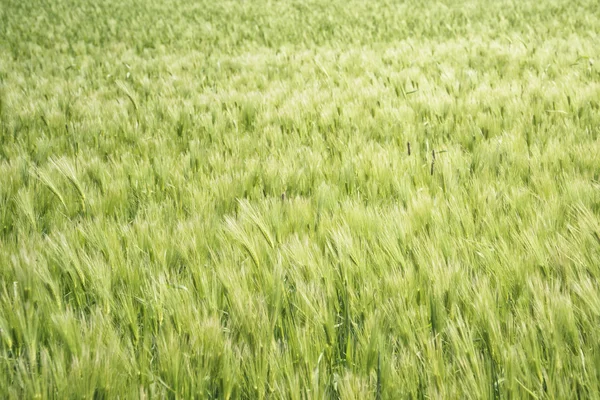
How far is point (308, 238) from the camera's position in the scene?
1158mm

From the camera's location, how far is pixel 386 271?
3.15 feet

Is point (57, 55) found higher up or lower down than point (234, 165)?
higher up

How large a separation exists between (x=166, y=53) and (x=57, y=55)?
1183 mm

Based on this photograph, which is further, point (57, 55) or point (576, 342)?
point (57, 55)

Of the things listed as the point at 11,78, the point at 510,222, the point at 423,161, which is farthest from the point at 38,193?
the point at 11,78

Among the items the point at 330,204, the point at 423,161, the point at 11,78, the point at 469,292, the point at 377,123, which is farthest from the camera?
the point at 11,78

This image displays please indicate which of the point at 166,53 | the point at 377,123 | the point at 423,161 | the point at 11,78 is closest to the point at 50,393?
the point at 423,161

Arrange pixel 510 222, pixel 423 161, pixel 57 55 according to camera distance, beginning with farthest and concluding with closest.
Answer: pixel 57 55 → pixel 423 161 → pixel 510 222

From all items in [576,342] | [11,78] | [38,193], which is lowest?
[576,342]

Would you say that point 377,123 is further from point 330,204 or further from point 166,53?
point 166,53

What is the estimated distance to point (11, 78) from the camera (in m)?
3.69

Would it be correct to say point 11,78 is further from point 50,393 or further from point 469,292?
point 469,292

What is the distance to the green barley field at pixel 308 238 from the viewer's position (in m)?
0.73

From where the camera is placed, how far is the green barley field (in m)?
0.73
